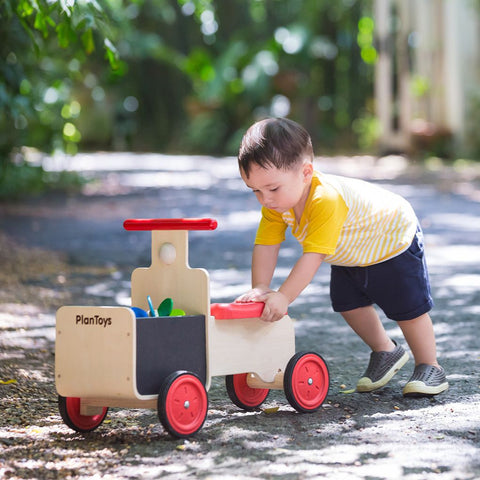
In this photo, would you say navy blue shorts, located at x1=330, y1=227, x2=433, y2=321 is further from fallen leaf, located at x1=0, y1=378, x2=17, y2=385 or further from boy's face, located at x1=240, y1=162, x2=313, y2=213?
fallen leaf, located at x1=0, y1=378, x2=17, y2=385

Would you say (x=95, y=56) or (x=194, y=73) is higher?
(x=194, y=73)

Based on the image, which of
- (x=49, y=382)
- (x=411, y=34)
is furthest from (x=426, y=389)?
(x=411, y=34)

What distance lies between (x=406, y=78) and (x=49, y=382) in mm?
18249

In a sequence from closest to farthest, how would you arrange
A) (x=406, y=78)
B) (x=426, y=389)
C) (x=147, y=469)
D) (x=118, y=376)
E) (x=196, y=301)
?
1. (x=147, y=469)
2. (x=118, y=376)
3. (x=196, y=301)
4. (x=426, y=389)
5. (x=406, y=78)

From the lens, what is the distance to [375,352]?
13.5ft

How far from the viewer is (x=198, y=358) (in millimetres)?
3412

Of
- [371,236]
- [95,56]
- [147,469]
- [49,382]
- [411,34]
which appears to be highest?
[411,34]

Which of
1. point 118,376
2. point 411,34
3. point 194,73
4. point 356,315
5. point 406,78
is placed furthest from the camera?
point 194,73

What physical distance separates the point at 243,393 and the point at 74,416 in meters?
0.71

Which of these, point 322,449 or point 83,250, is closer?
point 322,449

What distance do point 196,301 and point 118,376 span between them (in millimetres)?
415

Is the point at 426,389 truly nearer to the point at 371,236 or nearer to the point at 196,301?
the point at 371,236

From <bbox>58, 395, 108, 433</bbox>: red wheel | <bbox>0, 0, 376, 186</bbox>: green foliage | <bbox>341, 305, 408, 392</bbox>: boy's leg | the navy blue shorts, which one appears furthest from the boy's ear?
<bbox>0, 0, 376, 186</bbox>: green foliage

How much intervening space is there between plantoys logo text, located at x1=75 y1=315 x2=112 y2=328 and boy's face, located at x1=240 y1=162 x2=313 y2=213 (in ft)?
2.40
